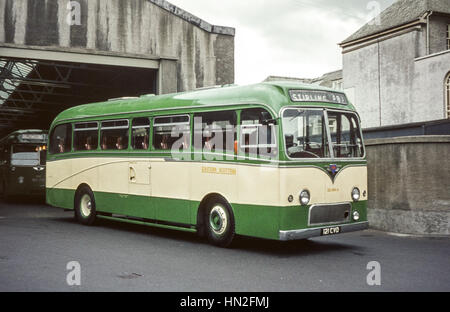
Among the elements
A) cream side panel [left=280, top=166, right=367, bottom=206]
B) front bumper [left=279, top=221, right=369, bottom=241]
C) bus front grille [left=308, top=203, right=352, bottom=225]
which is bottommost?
front bumper [left=279, top=221, right=369, bottom=241]

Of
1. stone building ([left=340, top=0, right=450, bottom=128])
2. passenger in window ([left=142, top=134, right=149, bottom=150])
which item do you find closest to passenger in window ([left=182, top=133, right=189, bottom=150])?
passenger in window ([left=142, top=134, right=149, bottom=150])

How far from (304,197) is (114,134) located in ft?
18.7

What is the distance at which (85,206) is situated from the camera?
1458 centimetres

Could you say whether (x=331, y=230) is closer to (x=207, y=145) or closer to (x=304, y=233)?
(x=304, y=233)

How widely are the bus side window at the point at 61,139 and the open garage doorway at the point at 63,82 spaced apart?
3.93m

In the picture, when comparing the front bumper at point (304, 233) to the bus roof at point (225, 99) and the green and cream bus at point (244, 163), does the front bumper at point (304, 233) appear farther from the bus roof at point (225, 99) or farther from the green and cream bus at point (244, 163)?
the bus roof at point (225, 99)

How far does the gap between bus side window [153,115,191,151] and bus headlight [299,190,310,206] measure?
2.77 meters

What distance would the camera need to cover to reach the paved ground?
Answer: 290 inches

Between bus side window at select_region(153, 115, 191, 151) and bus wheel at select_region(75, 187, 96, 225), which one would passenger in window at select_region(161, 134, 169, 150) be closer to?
bus side window at select_region(153, 115, 191, 151)

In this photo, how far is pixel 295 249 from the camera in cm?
1057

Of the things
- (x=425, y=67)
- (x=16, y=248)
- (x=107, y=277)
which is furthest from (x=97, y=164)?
(x=425, y=67)

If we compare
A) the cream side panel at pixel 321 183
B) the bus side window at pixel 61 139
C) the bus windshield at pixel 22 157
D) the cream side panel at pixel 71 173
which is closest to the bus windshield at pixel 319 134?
the cream side panel at pixel 321 183

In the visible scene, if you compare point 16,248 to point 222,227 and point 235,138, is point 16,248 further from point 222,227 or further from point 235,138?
point 235,138

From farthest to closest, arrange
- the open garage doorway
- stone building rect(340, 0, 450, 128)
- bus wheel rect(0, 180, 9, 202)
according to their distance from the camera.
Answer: stone building rect(340, 0, 450, 128) < the open garage doorway < bus wheel rect(0, 180, 9, 202)
